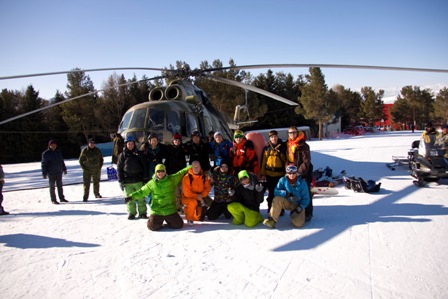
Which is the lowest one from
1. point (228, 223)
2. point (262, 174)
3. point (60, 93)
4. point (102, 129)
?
point (228, 223)

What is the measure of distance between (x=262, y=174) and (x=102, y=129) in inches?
1270

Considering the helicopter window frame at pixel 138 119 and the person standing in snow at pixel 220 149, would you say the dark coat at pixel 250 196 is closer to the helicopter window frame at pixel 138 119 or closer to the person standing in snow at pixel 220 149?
the person standing in snow at pixel 220 149

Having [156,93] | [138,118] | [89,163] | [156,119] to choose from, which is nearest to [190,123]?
[156,119]

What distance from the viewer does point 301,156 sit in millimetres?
4969

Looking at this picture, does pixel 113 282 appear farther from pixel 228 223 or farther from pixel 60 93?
pixel 60 93

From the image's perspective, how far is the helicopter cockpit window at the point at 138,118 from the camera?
24.2ft

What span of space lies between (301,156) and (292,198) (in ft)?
2.77

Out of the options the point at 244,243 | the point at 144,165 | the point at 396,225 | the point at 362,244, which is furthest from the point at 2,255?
the point at 396,225

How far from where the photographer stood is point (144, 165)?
5.53 meters

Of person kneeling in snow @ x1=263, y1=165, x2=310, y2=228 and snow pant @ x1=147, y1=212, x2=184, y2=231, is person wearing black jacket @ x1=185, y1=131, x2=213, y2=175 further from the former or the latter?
person kneeling in snow @ x1=263, y1=165, x2=310, y2=228

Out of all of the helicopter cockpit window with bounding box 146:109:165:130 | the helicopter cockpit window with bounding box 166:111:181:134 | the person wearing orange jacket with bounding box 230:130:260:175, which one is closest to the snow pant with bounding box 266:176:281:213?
the person wearing orange jacket with bounding box 230:130:260:175

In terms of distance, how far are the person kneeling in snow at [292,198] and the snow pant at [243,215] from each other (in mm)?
182

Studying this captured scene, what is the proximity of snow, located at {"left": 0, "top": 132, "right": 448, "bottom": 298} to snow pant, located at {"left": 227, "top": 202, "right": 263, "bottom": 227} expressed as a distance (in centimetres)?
13

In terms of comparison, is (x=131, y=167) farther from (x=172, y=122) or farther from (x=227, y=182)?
(x=172, y=122)
